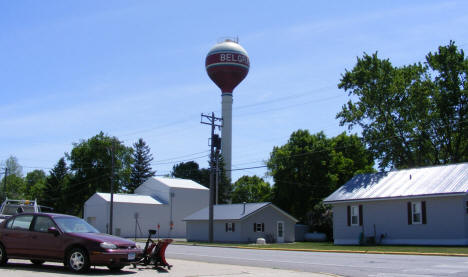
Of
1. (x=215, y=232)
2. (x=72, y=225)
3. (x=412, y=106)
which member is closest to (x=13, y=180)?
(x=215, y=232)

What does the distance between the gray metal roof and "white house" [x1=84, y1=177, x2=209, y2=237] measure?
24997 mm

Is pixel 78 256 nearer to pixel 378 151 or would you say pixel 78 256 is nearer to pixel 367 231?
pixel 367 231

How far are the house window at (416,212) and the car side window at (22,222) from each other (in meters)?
25.3

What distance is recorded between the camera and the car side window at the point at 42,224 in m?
13.2

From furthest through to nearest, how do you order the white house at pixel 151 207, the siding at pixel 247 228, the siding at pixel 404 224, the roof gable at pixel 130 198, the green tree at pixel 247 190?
1. the green tree at pixel 247 190
2. the roof gable at pixel 130 198
3. the white house at pixel 151 207
4. the siding at pixel 247 228
5. the siding at pixel 404 224

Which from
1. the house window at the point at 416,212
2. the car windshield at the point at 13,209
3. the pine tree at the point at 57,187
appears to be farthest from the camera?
the pine tree at the point at 57,187

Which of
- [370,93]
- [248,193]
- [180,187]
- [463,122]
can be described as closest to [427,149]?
[463,122]

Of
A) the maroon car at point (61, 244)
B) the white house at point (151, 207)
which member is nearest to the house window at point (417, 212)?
the maroon car at point (61, 244)

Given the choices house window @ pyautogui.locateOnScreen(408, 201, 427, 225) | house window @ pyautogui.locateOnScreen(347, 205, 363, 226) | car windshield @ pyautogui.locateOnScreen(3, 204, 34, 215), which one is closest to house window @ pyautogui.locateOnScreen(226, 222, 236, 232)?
house window @ pyautogui.locateOnScreen(347, 205, 363, 226)

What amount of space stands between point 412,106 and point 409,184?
14147 millimetres

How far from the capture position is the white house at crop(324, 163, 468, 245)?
30047 millimetres

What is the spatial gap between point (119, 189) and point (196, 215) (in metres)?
42.4

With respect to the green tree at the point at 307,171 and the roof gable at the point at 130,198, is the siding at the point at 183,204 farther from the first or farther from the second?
the green tree at the point at 307,171

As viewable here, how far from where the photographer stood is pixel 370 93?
46.8 meters
